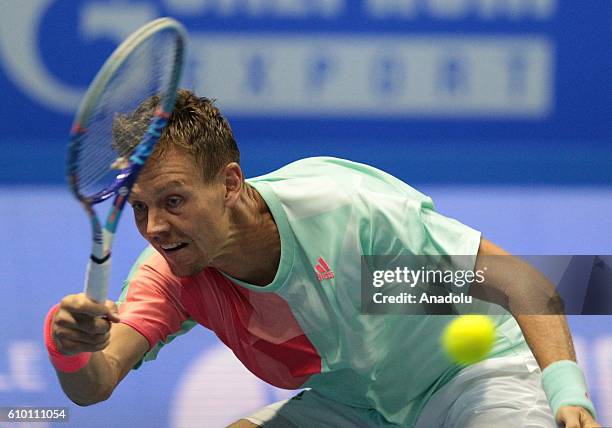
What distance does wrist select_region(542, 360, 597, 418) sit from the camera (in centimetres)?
241

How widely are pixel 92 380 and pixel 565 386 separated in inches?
35.4

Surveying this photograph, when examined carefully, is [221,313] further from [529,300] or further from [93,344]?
[529,300]

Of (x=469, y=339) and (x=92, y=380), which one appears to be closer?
(x=92, y=380)

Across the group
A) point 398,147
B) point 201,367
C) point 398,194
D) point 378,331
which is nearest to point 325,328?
point 378,331

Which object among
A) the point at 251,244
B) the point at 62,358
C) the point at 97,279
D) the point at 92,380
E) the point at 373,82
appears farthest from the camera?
the point at 373,82

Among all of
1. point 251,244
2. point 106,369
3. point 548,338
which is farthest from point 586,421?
point 106,369

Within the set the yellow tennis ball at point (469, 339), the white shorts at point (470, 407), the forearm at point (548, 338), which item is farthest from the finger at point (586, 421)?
the yellow tennis ball at point (469, 339)

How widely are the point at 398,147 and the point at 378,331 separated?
2226 millimetres

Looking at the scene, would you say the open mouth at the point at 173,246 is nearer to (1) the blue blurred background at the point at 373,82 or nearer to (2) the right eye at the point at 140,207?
(2) the right eye at the point at 140,207

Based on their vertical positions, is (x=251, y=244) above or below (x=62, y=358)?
above

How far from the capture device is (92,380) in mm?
2639

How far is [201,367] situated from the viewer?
3.70m

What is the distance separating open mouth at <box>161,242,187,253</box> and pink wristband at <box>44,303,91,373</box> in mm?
252

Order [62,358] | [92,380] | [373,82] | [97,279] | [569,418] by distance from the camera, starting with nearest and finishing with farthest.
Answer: [97,279] < [569,418] < [62,358] < [92,380] < [373,82]
